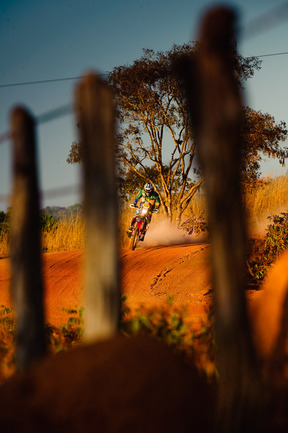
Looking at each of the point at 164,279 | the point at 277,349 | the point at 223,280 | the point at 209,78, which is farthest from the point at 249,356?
the point at 164,279

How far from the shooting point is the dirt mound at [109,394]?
2.75 meters

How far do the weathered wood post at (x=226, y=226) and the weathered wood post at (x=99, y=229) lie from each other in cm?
69

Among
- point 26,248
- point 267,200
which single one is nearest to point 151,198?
point 267,200

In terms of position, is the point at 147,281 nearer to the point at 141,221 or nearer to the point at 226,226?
the point at 141,221

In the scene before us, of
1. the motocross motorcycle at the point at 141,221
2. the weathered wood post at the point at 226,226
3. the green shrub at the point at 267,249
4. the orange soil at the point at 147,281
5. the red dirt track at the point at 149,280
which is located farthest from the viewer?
the motocross motorcycle at the point at 141,221

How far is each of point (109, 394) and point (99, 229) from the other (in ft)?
3.22

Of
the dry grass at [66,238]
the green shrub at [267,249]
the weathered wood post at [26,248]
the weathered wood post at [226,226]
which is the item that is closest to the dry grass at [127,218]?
the dry grass at [66,238]

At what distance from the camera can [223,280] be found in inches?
107

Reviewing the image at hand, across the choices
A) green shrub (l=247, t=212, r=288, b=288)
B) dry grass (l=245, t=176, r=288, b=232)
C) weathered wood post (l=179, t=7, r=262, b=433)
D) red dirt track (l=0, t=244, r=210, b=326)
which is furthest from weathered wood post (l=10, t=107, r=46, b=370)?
dry grass (l=245, t=176, r=288, b=232)

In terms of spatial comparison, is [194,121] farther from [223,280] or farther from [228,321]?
[228,321]

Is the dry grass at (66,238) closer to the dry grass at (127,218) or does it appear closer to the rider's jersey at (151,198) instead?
the dry grass at (127,218)

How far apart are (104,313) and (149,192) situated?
457 inches

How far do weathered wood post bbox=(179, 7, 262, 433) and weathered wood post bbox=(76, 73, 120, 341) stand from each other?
27.3 inches

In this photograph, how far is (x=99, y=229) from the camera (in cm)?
318
